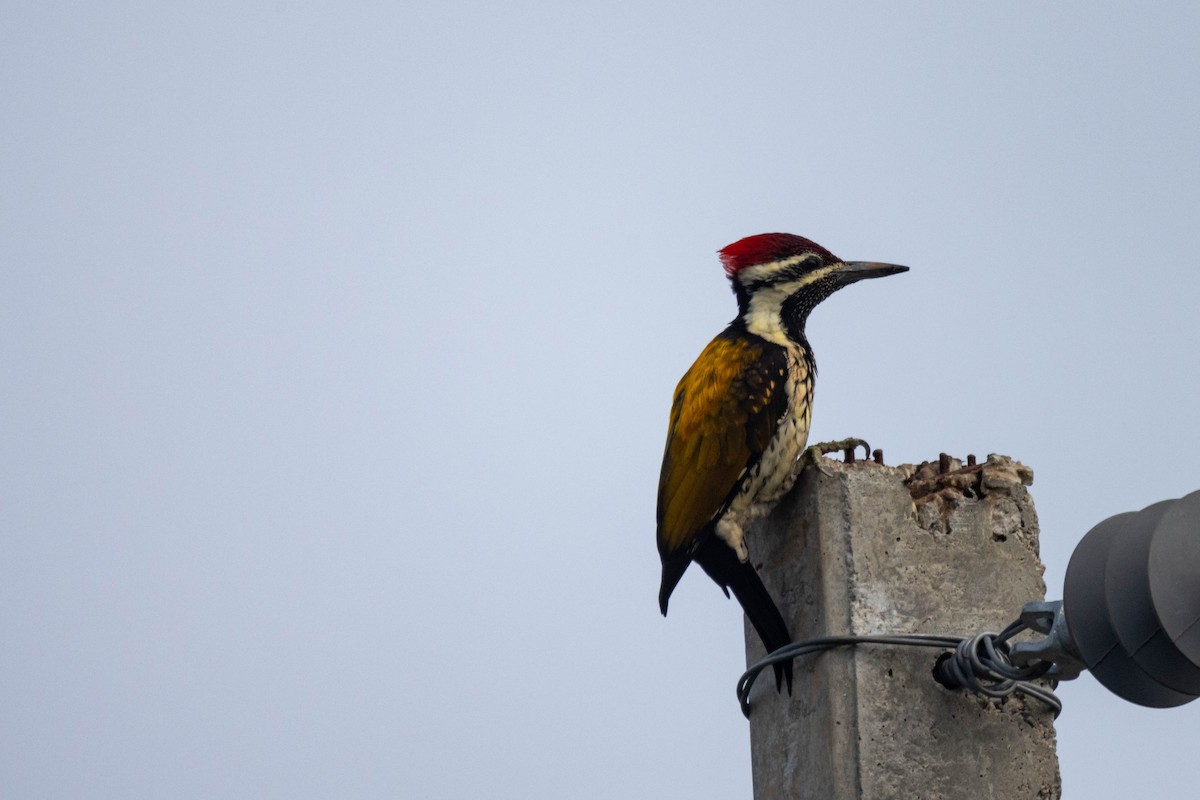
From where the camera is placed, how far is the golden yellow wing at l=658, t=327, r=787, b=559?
4.72m

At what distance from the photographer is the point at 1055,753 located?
4012mm

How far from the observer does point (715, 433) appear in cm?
489

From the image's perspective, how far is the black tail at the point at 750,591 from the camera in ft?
13.9

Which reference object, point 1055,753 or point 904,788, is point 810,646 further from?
point 1055,753

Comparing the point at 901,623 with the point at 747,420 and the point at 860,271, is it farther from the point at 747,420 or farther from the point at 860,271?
the point at 860,271

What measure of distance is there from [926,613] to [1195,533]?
0.93 metres

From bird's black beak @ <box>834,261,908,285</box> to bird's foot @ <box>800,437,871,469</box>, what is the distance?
103 cm

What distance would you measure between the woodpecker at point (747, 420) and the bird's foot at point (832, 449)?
72 millimetres

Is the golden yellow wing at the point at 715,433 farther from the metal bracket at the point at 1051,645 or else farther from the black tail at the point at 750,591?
the metal bracket at the point at 1051,645

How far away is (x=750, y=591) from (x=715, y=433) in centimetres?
70

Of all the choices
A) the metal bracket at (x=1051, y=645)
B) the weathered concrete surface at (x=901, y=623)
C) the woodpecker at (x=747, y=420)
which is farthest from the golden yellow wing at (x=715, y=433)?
the metal bracket at (x=1051, y=645)

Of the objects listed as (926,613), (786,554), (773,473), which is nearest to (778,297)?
(773,473)

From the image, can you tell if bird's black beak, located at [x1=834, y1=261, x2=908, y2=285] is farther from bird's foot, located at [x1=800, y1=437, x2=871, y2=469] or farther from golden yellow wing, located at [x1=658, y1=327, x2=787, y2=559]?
bird's foot, located at [x1=800, y1=437, x2=871, y2=469]

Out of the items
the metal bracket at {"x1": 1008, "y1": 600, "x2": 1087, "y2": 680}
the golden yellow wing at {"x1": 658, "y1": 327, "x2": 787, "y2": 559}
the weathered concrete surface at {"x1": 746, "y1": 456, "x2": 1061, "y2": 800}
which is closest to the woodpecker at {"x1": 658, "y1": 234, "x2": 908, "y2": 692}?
the golden yellow wing at {"x1": 658, "y1": 327, "x2": 787, "y2": 559}
